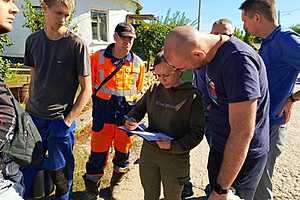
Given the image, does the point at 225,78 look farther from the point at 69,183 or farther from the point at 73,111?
the point at 69,183

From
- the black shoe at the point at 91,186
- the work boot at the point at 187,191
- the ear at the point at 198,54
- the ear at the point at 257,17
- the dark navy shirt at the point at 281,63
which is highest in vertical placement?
the ear at the point at 257,17

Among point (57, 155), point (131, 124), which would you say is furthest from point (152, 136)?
point (57, 155)

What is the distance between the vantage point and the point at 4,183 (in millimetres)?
1786

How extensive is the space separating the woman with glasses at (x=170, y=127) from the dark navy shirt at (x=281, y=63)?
68cm

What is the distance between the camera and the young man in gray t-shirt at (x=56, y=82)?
9.68 feet

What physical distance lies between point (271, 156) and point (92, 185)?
200 cm

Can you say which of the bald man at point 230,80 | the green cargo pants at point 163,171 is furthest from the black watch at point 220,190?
the green cargo pants at point 163,171

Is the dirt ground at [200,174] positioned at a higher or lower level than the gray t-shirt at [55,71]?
lower

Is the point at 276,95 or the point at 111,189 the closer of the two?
Result: the point at 276,95

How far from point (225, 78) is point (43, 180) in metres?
2.26

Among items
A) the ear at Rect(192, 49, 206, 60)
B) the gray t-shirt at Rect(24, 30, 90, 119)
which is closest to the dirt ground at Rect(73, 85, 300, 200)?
the gray t-shirt at Rect(24, 30, 90, 119)

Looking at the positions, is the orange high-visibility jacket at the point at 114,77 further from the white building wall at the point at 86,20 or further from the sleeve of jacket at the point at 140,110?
the white building wall at the point at 86,20

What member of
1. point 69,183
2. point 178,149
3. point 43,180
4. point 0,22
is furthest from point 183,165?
point 0,22

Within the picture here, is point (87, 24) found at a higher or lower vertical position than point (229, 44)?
lower
